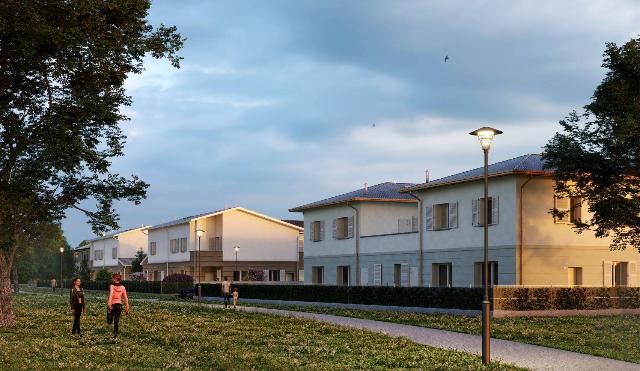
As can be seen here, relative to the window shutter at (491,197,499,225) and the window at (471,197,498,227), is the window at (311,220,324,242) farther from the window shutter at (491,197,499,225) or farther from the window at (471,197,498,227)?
the window shutter at (491,197,499,225)

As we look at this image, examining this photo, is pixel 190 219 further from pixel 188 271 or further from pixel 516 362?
pixel 516 362

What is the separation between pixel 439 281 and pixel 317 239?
1527 cm

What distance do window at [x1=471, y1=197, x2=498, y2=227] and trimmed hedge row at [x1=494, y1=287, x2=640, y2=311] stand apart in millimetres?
5736

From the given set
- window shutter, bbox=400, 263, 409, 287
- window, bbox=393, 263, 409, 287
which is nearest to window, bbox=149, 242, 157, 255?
window, bbox=393, 263, 409, 287

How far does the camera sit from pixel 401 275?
48.9 metres

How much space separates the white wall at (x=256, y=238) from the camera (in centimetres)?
8156

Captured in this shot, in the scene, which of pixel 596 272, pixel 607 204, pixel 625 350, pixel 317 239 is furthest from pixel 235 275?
pixel 625 350

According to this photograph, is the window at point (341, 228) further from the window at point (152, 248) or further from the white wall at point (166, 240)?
the window at point (152, 248)

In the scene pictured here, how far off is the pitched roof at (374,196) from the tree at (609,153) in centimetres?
1792

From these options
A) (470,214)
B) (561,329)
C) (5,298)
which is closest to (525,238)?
(470,214)

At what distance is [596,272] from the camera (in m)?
41.5

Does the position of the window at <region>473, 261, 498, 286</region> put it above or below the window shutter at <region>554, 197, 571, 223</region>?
below

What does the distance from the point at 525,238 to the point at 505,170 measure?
3.45 meters

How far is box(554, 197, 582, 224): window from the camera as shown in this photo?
4038 centimetres
